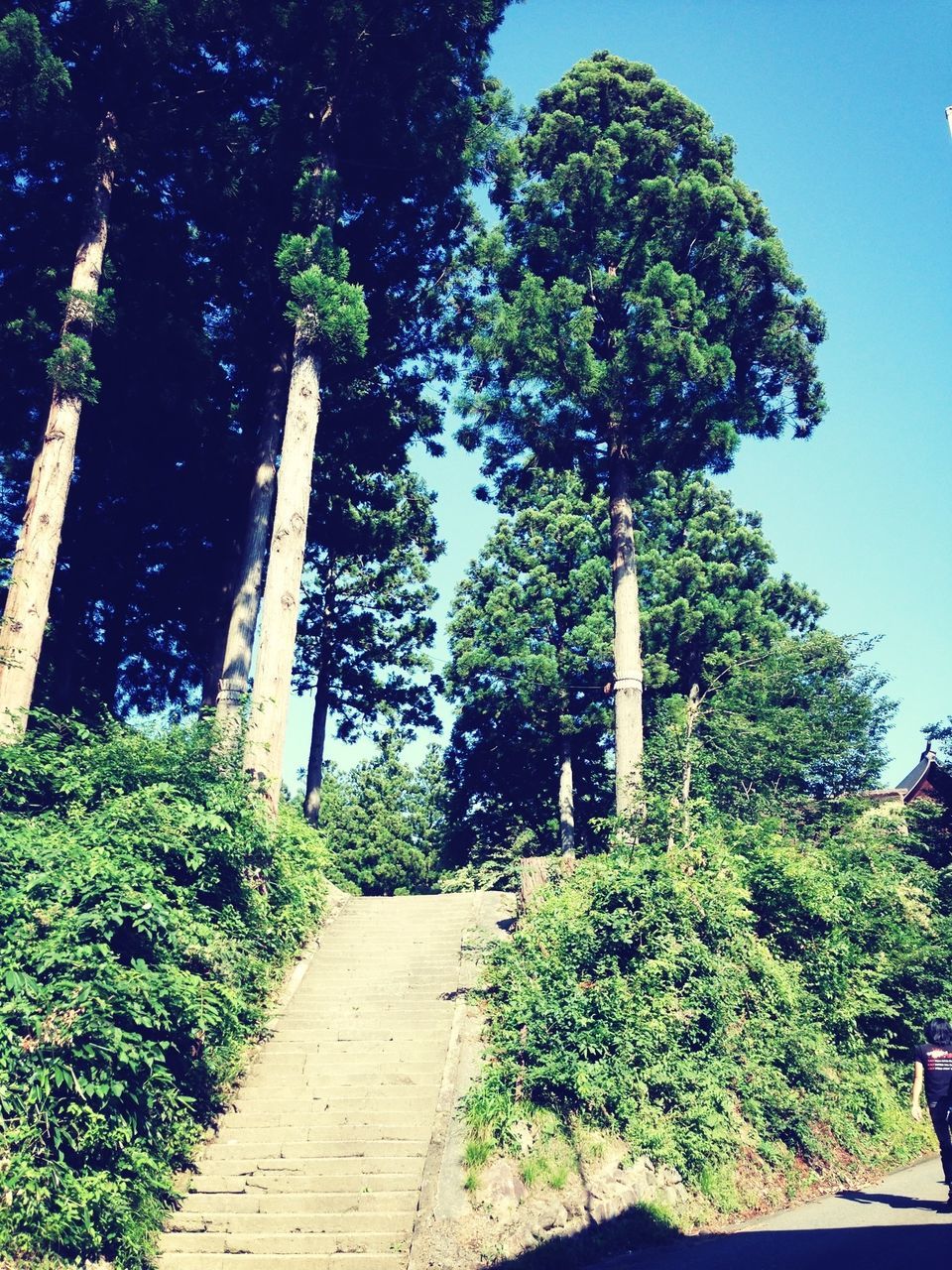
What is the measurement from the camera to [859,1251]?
5871mm

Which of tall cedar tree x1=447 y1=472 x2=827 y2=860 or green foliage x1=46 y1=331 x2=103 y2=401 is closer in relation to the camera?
green foliage x1=46 y1=331 x2=103 y2=401

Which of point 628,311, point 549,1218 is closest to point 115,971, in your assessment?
point 549,1218

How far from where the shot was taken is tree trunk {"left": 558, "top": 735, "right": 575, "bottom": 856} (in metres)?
26.3

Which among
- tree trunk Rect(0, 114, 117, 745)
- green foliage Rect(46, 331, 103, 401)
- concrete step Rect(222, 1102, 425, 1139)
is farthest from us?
green foliage Rect(46, 331, 103, 401)

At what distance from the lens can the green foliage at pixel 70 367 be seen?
10.7 metres

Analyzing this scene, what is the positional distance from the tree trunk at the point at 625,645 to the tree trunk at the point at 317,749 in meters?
12.3

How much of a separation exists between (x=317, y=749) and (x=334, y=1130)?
55.3ft

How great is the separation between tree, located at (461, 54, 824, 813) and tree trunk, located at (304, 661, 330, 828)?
36.1ft

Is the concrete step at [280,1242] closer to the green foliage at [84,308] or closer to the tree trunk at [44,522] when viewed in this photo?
the tree trunk at [44,522]

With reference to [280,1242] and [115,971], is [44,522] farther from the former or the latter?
[280,1242]

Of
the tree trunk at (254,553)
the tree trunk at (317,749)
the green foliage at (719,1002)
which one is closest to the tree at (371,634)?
the tree trunk at (317,749)

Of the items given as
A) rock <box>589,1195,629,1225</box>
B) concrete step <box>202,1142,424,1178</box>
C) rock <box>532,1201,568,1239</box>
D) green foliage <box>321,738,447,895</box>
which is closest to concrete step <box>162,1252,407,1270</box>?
concrete step <box>202,1142,424,1178</box>

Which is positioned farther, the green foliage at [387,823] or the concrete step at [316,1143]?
the green foliage at [387,823]

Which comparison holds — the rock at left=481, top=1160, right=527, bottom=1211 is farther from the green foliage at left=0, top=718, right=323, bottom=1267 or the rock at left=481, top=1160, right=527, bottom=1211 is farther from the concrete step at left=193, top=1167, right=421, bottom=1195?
the green foliage at left=0, top=718, right=323, bottom=1267
